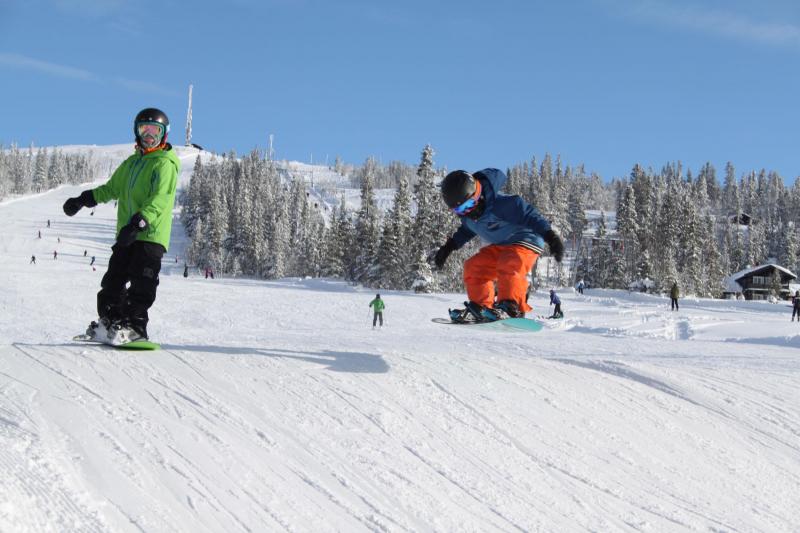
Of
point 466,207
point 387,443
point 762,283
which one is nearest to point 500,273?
point 466,207

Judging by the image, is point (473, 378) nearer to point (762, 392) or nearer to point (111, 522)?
point (762, 392)

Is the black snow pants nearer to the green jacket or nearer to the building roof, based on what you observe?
the green jacket

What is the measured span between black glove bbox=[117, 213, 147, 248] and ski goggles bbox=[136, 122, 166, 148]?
0.94 m

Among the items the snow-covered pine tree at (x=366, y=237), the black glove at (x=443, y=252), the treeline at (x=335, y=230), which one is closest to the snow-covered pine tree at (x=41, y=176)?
the treeline at (x=335, y=230)

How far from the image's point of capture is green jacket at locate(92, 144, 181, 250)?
562 centimetres

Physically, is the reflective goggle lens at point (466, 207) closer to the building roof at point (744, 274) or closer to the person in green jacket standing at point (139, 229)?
the person in green jacket standing at point (139, 229)

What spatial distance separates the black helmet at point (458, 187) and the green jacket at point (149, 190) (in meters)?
2.77

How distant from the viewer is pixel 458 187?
654 centimetres

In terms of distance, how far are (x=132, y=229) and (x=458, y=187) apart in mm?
3241

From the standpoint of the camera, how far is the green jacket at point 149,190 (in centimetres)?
562

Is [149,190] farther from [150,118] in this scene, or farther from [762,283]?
[762,283]

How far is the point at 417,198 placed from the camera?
47062 millimetres

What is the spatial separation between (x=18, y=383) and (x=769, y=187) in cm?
17218

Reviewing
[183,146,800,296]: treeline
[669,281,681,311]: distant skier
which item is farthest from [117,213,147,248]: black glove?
Answer: [183,146,800,296]: treeline
